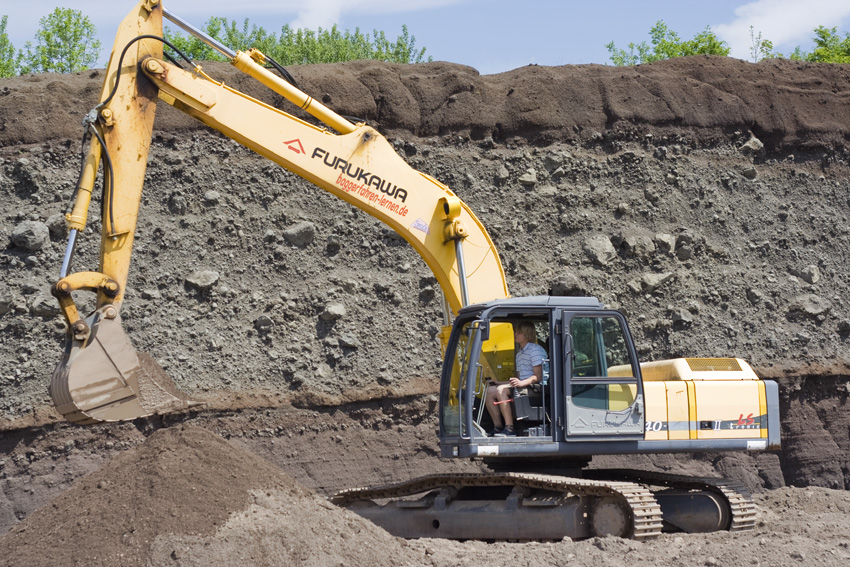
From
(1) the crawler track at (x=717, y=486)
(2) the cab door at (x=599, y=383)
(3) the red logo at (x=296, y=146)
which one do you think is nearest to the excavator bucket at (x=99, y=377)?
(3) the red logo at (x=296, y=146)

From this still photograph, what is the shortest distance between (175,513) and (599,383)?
13.0 ft

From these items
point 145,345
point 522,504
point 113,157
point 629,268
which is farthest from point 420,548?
point 629,268

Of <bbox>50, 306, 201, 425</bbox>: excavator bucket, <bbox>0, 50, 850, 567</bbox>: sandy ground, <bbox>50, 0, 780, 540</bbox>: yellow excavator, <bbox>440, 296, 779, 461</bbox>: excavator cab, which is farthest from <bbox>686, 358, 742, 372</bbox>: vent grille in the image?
<bbox>50, 306, 201, 425</bbox>: excavator bucket

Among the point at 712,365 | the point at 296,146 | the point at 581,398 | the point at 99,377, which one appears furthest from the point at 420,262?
the point at 99,377

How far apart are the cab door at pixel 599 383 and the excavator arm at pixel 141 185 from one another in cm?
104

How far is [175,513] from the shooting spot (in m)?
7.19

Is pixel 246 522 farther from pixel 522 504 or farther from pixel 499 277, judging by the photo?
pixel 499 277

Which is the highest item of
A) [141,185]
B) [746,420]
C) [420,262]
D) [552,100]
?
[552,100]

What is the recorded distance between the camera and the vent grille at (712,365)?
372 inches

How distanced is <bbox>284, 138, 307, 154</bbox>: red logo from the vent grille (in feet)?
14.9

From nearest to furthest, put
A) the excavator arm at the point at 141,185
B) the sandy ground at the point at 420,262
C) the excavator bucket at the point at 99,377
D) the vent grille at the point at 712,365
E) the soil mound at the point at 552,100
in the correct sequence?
the excavator bucket at the point at 99,377
the excavator arm at the point at 141,185
the vent grille at the point at 712,365
the sandy ground at the point at 420,262
the soil mound at the point at 552,100

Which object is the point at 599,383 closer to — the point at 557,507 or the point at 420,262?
the point at 557,507

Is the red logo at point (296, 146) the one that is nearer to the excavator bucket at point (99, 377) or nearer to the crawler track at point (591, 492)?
the excavator bucket at point (99, 377)

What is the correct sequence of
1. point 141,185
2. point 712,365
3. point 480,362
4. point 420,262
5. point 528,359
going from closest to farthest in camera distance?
point 141,185 < point 528,359 < point 480,362 < point 712,365 < point 420,262
